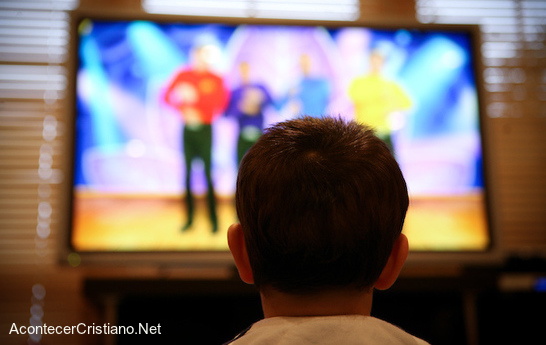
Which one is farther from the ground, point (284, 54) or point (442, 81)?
point (284, 54)

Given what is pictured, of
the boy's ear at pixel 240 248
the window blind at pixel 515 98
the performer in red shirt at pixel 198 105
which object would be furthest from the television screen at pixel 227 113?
the boy's ear at pixel 240 248

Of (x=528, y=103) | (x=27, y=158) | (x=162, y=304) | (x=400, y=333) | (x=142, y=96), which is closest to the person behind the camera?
(x=400, y=333)

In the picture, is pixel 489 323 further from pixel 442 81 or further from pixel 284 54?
pixel 284 54

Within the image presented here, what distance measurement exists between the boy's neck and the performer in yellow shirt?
1032 millimetres

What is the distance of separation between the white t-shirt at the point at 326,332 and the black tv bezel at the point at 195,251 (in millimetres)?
873

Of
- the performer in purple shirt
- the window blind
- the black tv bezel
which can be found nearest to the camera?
the black tv bezel

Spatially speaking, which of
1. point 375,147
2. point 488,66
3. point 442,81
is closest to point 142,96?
point 442,81

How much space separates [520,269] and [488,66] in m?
0.93

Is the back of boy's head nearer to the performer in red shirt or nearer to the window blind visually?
the performer in red shirt

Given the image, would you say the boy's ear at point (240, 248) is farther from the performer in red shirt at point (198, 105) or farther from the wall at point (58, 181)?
the wall at point (58, 181)

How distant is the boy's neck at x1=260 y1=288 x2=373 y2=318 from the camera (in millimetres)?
536

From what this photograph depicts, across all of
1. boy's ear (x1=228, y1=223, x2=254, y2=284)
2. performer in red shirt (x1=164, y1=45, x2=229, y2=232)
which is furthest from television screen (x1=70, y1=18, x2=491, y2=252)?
boy's ear (x1=228, y1=223, x2=254, y2=284)

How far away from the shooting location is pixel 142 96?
1478 mm

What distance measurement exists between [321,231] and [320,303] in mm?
85
